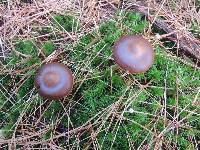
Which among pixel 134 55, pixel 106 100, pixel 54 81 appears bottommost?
pixel 106 100

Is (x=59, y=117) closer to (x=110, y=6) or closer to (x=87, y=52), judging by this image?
(x=87, y=52)

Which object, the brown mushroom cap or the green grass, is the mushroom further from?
the brown mushroom cap

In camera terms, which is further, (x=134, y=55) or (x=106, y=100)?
(x=106, y=100)

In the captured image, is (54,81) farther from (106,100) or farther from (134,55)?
(134,55)

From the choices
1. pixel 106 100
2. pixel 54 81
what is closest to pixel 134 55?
pixel 106 100

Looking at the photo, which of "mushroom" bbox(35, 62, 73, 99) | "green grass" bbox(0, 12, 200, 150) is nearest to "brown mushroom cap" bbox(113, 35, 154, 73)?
"green grass" bbox(0, 12, 200, 150)

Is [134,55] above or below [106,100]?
above
